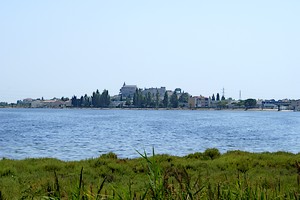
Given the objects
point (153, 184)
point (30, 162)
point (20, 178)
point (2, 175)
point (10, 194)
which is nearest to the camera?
point (153, 184)

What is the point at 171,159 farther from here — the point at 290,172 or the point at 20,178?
the point at 20,178

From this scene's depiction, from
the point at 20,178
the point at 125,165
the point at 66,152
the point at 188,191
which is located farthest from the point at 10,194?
the point at 66,152

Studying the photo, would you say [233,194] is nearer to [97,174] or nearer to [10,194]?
[10,194]

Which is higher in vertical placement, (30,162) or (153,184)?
(153,184)

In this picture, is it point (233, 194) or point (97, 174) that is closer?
point (233, 194)

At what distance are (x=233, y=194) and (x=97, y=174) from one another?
42.9 feet

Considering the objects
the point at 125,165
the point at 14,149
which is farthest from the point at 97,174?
the point at 14,149

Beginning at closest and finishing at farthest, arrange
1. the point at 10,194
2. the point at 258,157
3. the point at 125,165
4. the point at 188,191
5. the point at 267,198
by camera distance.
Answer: the point at 188,191 < the point at 267,198 < the point at 10,194 < the point at 125,165 < the point at 258,157

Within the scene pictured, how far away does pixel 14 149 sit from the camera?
3806 centimetres

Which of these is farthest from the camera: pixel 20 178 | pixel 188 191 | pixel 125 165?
pixel 125 165

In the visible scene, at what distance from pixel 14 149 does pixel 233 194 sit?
35.6 meters

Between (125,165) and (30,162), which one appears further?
(30,162)

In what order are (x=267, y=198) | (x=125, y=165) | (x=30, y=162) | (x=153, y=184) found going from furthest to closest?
(x=30, y=162), (x=125, y=165), (x=267, y=198), (x=153, y=184)

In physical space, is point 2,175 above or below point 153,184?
below
